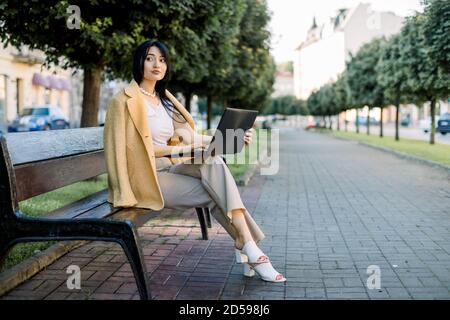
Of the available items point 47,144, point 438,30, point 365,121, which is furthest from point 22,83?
point 365,121

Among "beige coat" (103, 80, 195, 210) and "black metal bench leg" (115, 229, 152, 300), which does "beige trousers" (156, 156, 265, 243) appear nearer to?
"beige coat" (103, 80, 195, 210)

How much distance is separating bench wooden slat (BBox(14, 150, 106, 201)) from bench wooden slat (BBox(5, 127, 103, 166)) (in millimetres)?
59

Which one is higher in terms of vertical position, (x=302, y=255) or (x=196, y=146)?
(x=196, y=146)

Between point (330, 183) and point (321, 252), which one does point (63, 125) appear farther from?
point (321, 252)

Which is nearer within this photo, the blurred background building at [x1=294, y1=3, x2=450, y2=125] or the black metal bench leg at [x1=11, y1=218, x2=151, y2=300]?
the black metal bench leg at [x1=11, y1=218, x2=151, y2=300]

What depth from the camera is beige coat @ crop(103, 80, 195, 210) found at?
14.4 ft

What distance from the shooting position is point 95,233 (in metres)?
3.69

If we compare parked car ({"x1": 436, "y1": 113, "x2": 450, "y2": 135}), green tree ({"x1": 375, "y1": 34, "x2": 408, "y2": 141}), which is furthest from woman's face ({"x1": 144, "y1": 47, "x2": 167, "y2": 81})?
parked car ({"x1": 436, "y1": 113, "x2": 450, "y2": 135})

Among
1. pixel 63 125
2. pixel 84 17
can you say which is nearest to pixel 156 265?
pixel 84 17

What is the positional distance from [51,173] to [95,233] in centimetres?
100

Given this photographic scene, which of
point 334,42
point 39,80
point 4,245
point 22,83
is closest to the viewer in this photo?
point 4,245

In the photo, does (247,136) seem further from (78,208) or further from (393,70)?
(393,70)

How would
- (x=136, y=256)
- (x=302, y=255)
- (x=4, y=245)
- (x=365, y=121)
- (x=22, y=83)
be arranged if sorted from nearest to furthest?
(x=136, y=256) → (x=4, y=245) → (x=302, y=255) → (x=22, y=83) → (x=365, y=121)

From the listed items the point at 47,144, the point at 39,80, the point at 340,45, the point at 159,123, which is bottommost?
the point at 47,144
